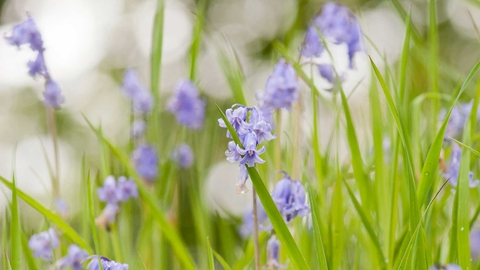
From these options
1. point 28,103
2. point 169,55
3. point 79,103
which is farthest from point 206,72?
point 28,103

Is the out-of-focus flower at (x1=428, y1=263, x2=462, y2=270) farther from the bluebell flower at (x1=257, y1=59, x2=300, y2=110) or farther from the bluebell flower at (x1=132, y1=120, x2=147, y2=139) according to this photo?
the bluebell flower at (x1=132, y1=120, x2=147, y2=139)

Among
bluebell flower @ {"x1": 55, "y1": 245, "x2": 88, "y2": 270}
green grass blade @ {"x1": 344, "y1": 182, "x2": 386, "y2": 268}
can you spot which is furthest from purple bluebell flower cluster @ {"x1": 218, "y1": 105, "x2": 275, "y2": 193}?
bluebell flower @ {"x1": 55, "y1": 245, "x2": 88, "y2": 270}

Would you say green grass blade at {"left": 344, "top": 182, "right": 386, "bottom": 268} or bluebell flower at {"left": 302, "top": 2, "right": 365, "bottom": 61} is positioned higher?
bluebell flower at {"left": 302, "top": 2, "right": 365, "bottom": 61}

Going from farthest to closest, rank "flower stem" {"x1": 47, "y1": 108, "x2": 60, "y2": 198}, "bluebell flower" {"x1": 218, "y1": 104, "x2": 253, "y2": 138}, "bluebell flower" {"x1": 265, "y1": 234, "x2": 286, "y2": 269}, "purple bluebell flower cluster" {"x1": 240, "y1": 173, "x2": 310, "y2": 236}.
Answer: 1. "flower stem" {"x1": 47, "y1": 108, "x2": 60, "y2": 198}
2. "bluebell flower" {"x1": 265, "y1": 234, "x2": 286, "y2": 269}
3. "purple bluebell flower cluster" {"x1": 240, "y1": 173, "x2": 310, "y2": 236}
4. "bluebell flower" {"x1": 218, "y1": 104, "x2": 253, "y2": 138}

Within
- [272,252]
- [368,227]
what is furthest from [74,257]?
[368,227]

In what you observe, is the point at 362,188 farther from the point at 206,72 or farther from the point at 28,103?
the point at 28,103

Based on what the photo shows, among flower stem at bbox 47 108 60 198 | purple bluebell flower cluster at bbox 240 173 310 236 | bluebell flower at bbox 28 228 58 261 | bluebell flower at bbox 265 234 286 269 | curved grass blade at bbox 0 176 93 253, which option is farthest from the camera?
flower stem at bbox 47 108 60 198

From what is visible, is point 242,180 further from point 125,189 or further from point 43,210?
point 125,189

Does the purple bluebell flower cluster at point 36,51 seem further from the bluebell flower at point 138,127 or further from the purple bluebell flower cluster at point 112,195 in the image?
the bluebell flower at point 138,127
